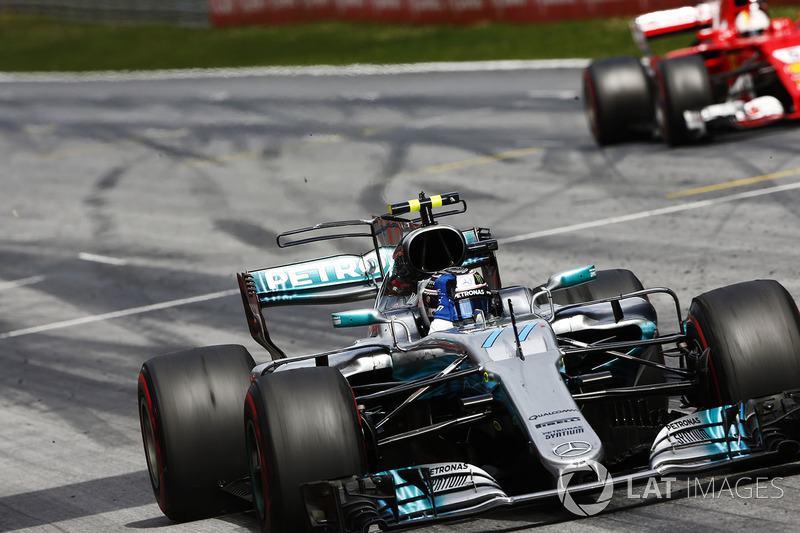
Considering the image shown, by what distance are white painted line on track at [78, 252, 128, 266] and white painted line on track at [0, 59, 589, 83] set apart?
12.4 metres

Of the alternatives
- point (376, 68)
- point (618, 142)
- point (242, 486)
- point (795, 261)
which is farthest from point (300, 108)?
point (242, 486)

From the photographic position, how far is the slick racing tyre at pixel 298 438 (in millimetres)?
6781

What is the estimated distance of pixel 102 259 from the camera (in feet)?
58.9

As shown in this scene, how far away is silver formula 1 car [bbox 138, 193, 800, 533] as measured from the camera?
22.0 feet

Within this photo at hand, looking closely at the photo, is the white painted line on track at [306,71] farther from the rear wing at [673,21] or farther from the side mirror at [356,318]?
the side mirror at [356,318]

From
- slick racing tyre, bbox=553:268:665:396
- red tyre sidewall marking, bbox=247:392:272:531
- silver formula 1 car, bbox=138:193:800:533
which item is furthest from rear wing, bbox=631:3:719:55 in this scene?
red tyre sidewall marking, bbox=247:392:272:531

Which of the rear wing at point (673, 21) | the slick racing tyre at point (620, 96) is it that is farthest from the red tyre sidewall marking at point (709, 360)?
the rear wing at point (673, 21)

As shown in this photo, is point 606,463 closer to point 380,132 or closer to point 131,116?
point 380,132

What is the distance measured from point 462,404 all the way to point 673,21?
43.4 ft

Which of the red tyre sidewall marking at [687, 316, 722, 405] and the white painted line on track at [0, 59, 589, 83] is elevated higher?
the white painted line on track at [0, 59, 589, 83]

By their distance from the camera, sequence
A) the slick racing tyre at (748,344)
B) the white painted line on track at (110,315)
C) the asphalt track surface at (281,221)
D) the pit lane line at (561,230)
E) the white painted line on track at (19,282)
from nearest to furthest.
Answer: the slick racing tyre at (748,344) → the asphalt track surface at (281,221) → the white painted line on track at (110,315) → the pit lane line at (561,230) → the white painted line on track at (19,282)

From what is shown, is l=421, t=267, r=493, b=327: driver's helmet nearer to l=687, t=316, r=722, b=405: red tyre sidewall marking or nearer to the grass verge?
l=687, t=316, r=722, b=405: red tyre sidewall marking

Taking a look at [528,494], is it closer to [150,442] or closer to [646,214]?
[150,442]

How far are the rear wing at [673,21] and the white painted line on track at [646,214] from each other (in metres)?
4.06
